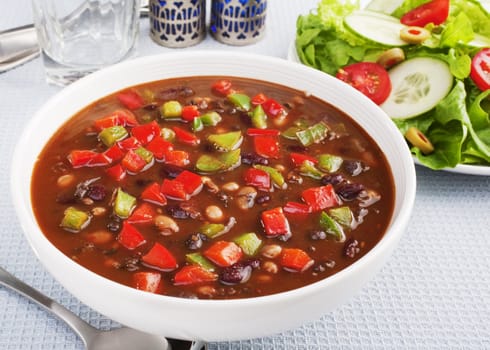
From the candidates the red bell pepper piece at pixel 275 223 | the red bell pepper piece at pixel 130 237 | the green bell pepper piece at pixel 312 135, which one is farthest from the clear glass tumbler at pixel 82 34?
the red bell pepper piece at pixel 275 223

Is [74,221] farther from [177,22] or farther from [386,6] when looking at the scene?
[386,6]

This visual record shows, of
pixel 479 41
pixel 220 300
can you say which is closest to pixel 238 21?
pixel 479 41

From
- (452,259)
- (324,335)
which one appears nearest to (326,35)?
(452,259)

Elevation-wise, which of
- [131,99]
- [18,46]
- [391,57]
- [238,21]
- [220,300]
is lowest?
[18,46]

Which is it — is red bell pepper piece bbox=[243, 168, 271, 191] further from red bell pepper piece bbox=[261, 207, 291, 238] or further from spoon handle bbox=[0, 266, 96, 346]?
spoon handle bbox=[0, 266, 96, 346]

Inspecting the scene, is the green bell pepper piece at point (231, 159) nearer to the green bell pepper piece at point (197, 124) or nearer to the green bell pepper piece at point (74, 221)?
the green bell pepper piece at point (197, 124)

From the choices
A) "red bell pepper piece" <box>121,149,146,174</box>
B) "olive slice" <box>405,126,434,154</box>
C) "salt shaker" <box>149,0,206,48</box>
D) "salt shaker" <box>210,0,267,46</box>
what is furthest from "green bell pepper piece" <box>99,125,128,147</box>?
"salt shaker" <box>210,0,267,46</box>

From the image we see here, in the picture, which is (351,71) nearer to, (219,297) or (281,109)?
(281,109)
